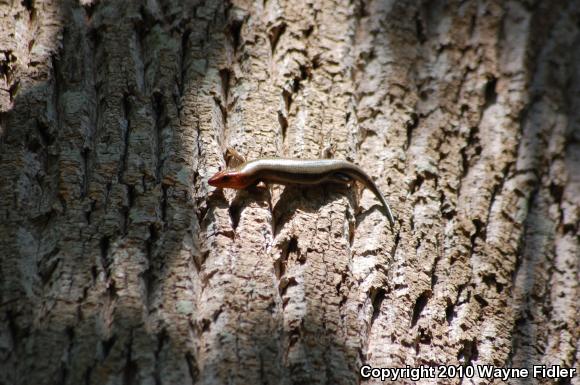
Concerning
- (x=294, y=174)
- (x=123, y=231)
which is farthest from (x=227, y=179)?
(x=123, y=231)

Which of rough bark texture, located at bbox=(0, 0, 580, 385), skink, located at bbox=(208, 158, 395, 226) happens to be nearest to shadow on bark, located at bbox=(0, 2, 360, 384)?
rough bark texture, located at bbox=(0, 0, 580, 385)

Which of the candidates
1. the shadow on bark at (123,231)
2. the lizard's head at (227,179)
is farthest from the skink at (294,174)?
the shadow on bark at (123,231)

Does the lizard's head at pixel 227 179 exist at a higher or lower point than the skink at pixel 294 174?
lower

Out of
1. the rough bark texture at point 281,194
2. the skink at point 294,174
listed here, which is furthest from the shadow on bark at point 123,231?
the skink at point 294,174

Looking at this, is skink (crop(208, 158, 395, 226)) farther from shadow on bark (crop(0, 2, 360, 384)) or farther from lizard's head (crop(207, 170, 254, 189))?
shadow on bark (crop(0, 2, 360, 384))

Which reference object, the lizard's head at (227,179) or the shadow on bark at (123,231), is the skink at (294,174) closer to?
the lizard's head at (227,179)

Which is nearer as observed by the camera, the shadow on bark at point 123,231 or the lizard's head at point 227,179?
the shadow on bark at point 123,231

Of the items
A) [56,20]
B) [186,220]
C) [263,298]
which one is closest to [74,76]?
[56,20]

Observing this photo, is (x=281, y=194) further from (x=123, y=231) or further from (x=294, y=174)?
(x=123, y=231)
